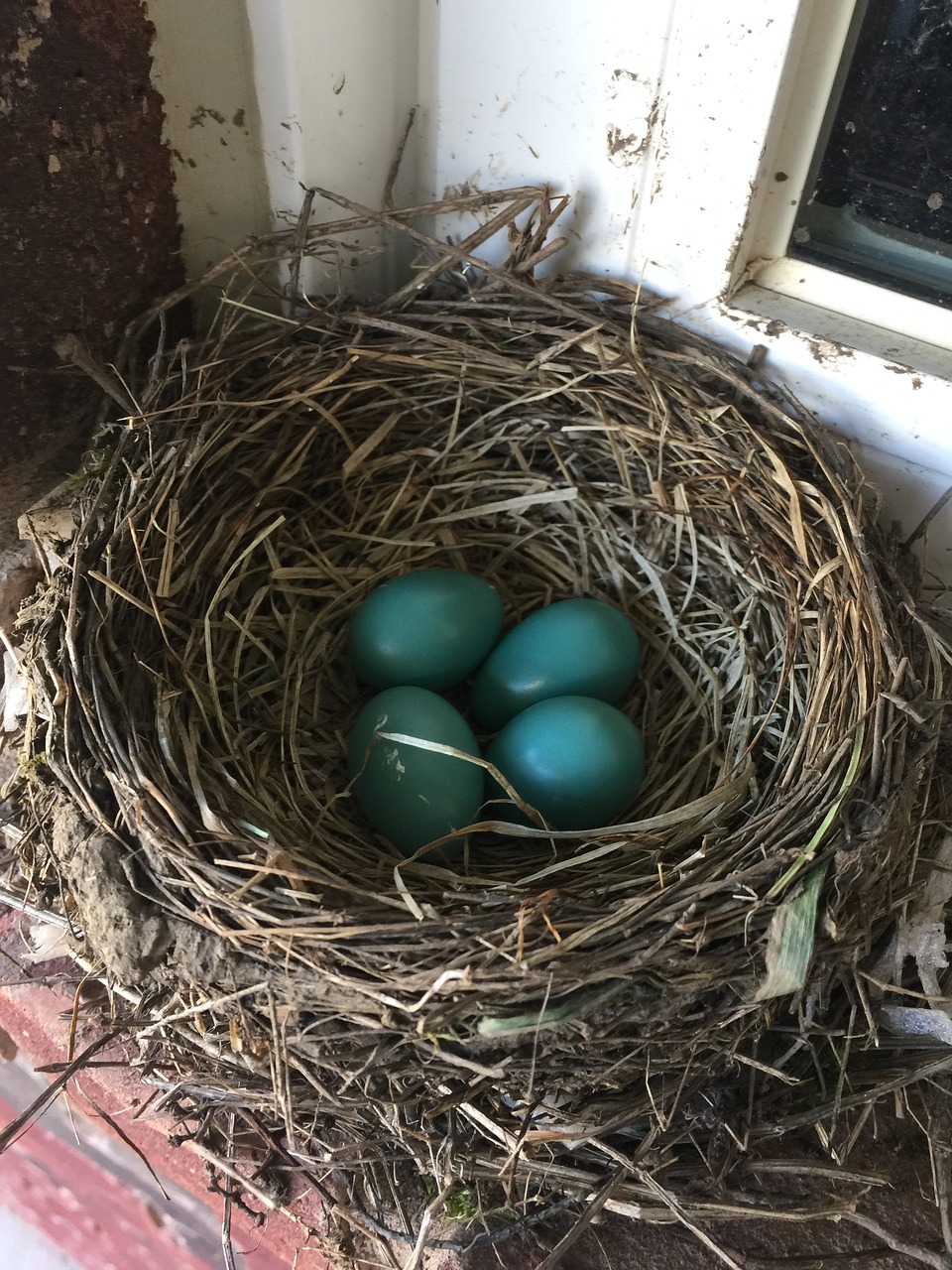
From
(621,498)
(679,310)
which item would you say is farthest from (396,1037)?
(679,310)

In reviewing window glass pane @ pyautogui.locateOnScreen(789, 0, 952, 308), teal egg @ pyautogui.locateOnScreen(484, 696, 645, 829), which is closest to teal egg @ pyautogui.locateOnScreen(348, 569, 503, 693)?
teal egg @ pyautogui.locateOnScreen(484, 696, 645, 829)

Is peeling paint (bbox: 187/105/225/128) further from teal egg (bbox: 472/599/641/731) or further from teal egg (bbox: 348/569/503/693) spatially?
teal egg (bbox: 472/599/641/731)

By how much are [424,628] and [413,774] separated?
170 millimetres

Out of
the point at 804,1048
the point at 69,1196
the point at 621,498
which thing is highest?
the point at 621,498

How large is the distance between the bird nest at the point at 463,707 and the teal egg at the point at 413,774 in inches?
1.5

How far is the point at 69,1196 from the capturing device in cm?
100

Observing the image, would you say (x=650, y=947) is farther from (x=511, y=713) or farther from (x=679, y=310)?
(x=679, y=310)

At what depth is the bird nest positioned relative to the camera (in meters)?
0.74

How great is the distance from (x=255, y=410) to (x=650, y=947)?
0.68 m

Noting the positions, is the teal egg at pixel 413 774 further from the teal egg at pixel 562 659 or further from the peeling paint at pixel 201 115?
the peeling paint at pixel 201 115

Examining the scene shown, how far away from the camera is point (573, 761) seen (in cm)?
94

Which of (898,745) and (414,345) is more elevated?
(414,345)

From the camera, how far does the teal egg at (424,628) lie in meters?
1.03

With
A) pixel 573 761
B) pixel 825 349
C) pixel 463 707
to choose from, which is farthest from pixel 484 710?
pixel 825 349
